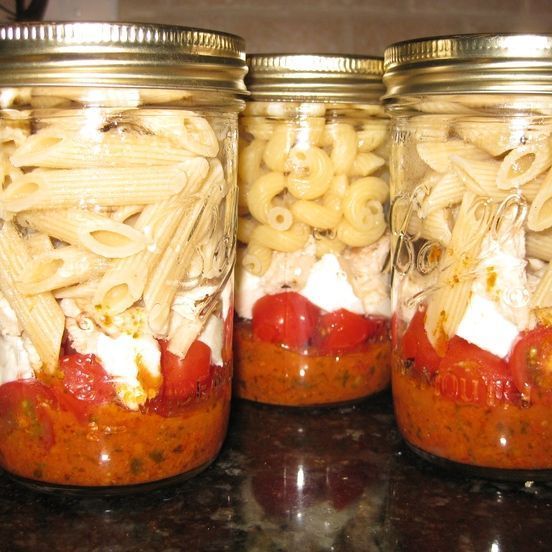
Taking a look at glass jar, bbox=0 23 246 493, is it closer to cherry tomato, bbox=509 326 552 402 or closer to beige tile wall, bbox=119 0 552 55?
cherry tomato, bbox=509 326 552 402

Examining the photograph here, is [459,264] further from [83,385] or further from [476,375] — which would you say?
[83,385]

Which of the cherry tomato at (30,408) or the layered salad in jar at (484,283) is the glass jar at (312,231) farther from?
the cherry tomato at (30,408)

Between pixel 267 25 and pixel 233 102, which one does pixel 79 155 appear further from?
pixel 267 25

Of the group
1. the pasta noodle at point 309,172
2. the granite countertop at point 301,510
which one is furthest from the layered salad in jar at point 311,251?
the granite countertop at point 301,510

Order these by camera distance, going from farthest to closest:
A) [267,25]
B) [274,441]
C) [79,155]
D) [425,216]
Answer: [267,25], [274,441], [425,216], [79,155]

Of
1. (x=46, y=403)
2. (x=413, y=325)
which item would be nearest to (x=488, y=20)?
(x=413, y=325)

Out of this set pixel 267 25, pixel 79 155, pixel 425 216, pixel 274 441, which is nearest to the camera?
pixel 79 155
